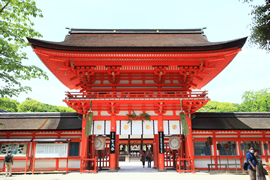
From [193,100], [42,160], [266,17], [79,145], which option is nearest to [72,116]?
[79,145]

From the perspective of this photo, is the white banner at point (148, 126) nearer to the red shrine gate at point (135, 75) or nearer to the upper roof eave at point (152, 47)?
the red shrine gate at point (135, 75)

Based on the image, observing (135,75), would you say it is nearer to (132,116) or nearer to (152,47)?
(152,47)

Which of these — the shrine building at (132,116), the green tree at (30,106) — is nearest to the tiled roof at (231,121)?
the shrine building at (132,116)

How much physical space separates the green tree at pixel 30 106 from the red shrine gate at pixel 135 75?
40.6m

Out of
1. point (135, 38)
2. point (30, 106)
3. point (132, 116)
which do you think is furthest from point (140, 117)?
point (30, 106)

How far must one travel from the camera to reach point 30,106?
50969 mm

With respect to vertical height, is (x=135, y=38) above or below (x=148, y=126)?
above

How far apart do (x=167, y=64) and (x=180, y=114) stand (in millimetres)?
3292

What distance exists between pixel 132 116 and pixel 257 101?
120ft

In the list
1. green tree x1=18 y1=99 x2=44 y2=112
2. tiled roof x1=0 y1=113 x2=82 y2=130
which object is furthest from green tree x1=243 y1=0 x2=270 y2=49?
green tree x1=18 y1=99 x2=44 y2=112

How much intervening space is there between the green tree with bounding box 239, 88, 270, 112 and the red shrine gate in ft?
102

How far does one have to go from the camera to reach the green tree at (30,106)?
50312mm

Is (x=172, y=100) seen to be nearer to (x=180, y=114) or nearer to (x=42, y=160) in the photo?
(x=180, y=114)

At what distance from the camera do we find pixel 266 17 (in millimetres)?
8297
